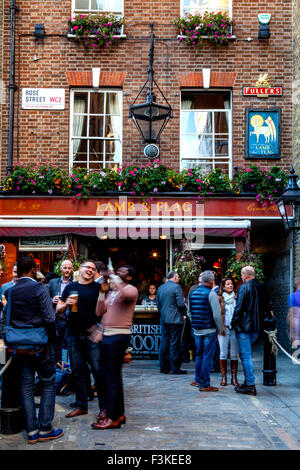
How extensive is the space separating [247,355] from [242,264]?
12.5 ft

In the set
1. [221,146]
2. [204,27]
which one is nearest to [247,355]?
[221,146]

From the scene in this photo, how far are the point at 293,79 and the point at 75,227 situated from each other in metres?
6.17

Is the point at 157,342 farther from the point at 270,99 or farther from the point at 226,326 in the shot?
the point at 270,99

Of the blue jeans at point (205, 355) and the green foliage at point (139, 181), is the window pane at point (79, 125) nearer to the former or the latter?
the green foliage at point (139, 181)

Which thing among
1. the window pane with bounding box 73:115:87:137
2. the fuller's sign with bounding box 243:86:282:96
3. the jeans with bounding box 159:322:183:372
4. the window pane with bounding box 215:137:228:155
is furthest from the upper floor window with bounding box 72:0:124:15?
the jeans with bounding box 159:322:183:372

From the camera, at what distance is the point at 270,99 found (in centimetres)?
1287

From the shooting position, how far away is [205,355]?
26.4 ft

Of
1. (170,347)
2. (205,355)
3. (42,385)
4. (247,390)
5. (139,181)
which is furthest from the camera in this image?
(139,181)

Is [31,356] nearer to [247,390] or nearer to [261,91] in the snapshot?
[247,390]

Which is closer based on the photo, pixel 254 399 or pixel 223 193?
pixel 254 399

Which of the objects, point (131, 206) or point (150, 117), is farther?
point (131, 206)

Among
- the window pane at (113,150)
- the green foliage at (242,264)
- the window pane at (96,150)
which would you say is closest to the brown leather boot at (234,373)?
the green foliage at (242,264)
